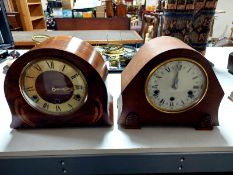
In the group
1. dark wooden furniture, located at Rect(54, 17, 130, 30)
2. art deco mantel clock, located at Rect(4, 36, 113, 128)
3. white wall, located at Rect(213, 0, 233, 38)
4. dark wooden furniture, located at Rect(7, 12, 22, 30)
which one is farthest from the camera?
white wall, located at Rect(213, 0, 233, 38)

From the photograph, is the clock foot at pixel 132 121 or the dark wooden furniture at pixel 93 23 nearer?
the clock foot at pixel 132 121

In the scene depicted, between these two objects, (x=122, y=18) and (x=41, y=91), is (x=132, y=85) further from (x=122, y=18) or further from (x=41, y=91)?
(x=122, y=18)

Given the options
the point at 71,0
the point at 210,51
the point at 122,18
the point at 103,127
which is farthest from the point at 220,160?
the point at 71,0

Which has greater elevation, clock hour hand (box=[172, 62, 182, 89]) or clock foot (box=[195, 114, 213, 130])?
clock hour hand (box=[172, 62, 182, 89])

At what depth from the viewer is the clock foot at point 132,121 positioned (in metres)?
0.50

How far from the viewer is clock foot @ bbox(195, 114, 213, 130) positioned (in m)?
0.50

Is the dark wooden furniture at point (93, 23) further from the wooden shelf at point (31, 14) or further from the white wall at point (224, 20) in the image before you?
the white wall at point (224, 20)

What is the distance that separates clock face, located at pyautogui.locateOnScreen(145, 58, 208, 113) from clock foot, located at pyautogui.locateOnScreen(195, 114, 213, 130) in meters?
0.05

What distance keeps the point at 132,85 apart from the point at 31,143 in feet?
0.93

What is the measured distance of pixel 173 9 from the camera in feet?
2.36

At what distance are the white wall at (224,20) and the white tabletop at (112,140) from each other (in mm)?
3975

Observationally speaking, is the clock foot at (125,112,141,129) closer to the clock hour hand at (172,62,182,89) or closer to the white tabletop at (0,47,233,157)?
the white tabletop at (0,47,233,157)

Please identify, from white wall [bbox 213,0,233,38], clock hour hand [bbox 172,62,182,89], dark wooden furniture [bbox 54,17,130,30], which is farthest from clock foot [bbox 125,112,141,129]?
white wall [bbox 213,0,233,38]

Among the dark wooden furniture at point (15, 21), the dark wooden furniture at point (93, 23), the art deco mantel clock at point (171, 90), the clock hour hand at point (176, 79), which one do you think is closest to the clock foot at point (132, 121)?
the art deco mantel clock at point (171, 90)
